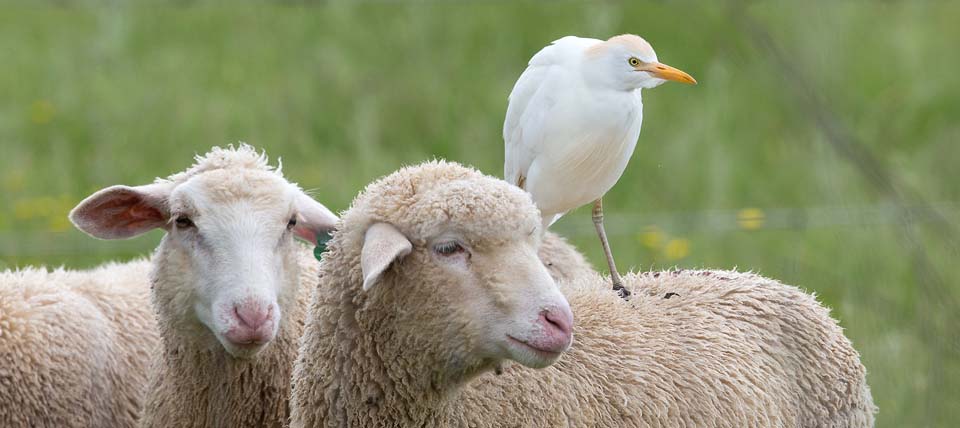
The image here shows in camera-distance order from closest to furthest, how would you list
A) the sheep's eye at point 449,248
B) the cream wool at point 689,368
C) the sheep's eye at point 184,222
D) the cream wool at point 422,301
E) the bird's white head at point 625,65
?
the cream wool at point 422,301
the sheep's eye at point 449,248
the cream wool at point 689,368
the bird's white head at point 625,65
the sheep's eye at point 184,222

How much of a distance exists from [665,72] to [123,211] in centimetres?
175

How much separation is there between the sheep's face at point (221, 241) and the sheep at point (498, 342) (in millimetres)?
265

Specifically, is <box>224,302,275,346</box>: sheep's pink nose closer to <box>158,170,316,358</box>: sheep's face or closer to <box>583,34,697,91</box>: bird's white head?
<box>158,170,316,358</box>: sheep's face

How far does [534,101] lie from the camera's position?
12.5 feet

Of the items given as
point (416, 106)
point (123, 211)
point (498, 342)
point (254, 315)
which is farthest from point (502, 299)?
point (416, 106)

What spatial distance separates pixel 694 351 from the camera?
368 cm

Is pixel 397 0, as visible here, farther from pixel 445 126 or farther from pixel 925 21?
pixel 925 21

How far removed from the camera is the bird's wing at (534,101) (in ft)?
12.4

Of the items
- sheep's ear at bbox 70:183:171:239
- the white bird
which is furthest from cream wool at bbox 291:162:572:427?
sheep's ear at bbox 70:183:171:239

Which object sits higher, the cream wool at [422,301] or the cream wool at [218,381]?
the cream wool at [218,381]

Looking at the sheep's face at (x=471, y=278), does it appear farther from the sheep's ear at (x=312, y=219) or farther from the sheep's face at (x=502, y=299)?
the sheep's ear at (x=312, y=219)

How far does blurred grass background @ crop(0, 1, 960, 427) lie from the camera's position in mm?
7855

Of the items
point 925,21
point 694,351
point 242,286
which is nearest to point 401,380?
point 242,286

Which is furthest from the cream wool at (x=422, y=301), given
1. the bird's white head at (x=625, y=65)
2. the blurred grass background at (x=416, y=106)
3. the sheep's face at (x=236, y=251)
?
the blurred grass background at (x=416, y=106)
